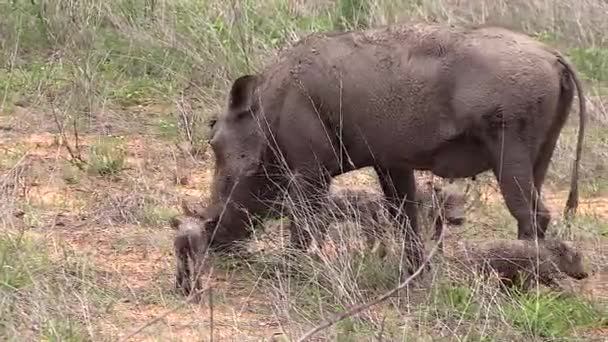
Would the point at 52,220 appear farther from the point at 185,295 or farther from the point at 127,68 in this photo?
the point at 127,68

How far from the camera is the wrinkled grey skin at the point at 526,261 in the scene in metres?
5.41

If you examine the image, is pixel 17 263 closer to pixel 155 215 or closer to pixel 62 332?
pixel 62 332

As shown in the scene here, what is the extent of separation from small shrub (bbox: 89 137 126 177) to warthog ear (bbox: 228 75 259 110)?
6.49 ft

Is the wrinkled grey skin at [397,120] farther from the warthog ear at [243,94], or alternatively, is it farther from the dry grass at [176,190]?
the dry grass at [176,190]

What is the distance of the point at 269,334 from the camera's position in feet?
16.4

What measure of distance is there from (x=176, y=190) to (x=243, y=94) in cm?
157

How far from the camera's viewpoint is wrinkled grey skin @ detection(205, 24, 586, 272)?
558cm

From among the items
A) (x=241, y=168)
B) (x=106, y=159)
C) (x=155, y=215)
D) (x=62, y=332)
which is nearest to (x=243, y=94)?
(x=241, y=168)

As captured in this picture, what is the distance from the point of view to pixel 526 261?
5.43 meters

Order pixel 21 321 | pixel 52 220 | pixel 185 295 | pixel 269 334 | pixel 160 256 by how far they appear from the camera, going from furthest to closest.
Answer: pixel 52 220 → pixel 160 256 → pixel 185 295 → pixel 269 334 → pixel 21 321

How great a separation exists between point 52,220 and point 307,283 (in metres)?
2.02

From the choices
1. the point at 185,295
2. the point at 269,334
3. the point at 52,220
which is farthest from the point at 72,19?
the point at 269,334

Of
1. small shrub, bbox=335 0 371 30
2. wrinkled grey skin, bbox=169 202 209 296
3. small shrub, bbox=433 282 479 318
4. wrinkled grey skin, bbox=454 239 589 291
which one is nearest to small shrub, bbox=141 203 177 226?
wrinkled grey skin, bbox=169 202 209 296

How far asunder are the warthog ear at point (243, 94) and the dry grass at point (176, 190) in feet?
2.07
